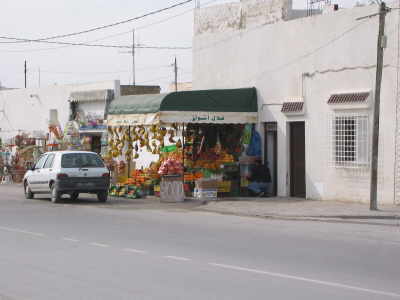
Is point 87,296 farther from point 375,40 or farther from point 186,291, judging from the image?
point 375,40

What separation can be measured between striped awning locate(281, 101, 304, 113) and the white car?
6029 millimetres

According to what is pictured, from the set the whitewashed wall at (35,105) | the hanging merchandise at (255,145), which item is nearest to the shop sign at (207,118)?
the hanging merchandise at (255,145)

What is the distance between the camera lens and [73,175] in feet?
79.0

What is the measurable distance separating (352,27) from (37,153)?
A: 23246 millimetres

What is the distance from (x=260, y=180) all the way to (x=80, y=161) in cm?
599

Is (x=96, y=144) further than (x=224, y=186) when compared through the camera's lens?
Yes

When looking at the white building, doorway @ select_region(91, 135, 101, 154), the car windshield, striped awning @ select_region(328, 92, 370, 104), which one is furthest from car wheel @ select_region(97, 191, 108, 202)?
doorway @ select_region(91, 135, 101, 154)

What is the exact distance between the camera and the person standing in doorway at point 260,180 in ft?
84.9

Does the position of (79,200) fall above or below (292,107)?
below

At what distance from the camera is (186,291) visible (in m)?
9.28

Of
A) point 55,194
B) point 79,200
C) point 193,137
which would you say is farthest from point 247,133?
point 55,194

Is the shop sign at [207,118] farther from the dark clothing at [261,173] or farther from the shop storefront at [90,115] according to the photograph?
the shop storefront at [90,115]

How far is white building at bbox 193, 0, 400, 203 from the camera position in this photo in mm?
21891

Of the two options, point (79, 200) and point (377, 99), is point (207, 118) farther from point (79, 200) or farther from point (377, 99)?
point (377, 99)
